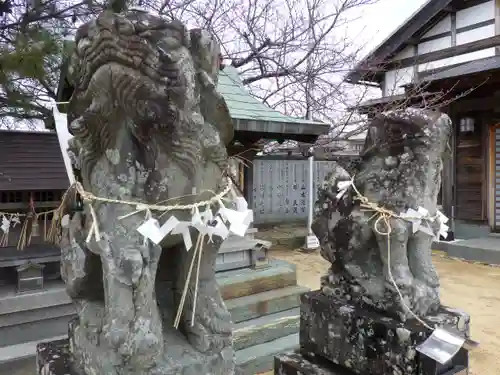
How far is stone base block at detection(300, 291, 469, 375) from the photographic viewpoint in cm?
172

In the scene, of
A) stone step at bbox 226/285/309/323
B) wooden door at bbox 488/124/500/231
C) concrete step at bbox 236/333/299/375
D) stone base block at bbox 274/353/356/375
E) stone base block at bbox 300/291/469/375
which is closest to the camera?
stone base block at bbox 300/291/469/375

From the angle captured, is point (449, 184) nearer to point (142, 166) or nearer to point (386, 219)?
point (386, 219)

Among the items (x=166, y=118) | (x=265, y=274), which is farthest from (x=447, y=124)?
(x=265, y=274)

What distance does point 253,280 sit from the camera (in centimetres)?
349

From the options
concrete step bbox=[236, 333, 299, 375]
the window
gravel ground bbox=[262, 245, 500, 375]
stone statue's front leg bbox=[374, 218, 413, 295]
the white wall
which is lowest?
gravel ground bbox=[262, 245, 500, 375]

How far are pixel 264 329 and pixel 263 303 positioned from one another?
0.25m

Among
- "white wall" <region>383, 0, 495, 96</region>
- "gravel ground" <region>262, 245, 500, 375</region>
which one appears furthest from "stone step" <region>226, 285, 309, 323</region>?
"white wall" <region>383, 0, 495, 96</region>

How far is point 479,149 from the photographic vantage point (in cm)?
784

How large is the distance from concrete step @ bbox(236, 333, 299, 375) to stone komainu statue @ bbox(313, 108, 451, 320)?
1042 mm

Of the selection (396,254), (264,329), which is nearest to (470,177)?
(264,329)

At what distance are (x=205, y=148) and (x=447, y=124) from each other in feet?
3.75

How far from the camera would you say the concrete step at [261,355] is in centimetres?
288

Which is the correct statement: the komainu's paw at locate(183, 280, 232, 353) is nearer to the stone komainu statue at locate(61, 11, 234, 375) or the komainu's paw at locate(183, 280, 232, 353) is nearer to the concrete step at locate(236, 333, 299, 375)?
the stone komainu statue at locate(61, 11, 234, 375)

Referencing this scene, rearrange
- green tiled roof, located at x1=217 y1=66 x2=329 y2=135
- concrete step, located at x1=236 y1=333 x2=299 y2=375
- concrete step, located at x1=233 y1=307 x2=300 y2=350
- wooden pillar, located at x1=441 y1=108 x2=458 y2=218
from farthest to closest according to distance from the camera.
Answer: wooden pillar, located at x1=441 y1=108 x2=458 y2=218
green tiled roof, located at x1=217 y1=66 x2=329 y2=135
concrete step, located at x1=233 y1=307 x2=300 y2=350
concrete step, located at x1=236 y1=333 x2=299 y2=375
